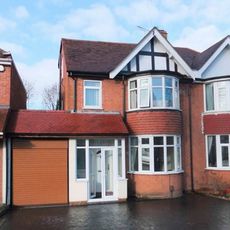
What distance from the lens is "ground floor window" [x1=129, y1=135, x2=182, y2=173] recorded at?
50.6 ft

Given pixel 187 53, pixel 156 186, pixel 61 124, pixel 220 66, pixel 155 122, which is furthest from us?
pixel 187 53

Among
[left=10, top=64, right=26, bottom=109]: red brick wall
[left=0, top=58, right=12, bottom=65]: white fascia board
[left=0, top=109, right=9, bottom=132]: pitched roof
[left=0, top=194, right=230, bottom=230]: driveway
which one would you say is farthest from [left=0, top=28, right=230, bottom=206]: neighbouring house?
[left=0, top=58, right=12, bottom=65]: white fascia board

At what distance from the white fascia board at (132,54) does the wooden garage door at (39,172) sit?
4.46 meters

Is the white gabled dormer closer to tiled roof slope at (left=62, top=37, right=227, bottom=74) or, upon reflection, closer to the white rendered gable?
tiled roof slope at (left=62, top=37, right=227, bottom=74)

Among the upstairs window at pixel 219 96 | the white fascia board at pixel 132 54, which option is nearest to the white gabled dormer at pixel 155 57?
the white fascia board at pixel 132 54

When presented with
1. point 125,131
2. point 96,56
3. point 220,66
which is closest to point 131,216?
point 125,131

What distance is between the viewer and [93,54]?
704 inches

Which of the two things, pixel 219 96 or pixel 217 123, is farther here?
pixel 219 96

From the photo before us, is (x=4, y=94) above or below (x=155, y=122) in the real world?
above

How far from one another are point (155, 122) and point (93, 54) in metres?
5.26

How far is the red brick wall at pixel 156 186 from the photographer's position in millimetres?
15258

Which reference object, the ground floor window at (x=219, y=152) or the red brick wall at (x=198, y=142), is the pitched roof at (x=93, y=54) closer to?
the red brick wall at (x=198, y=142)

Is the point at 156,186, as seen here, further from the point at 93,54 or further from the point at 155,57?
the point at 93,54

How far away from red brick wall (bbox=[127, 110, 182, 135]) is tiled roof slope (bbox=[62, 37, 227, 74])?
9.42ft
